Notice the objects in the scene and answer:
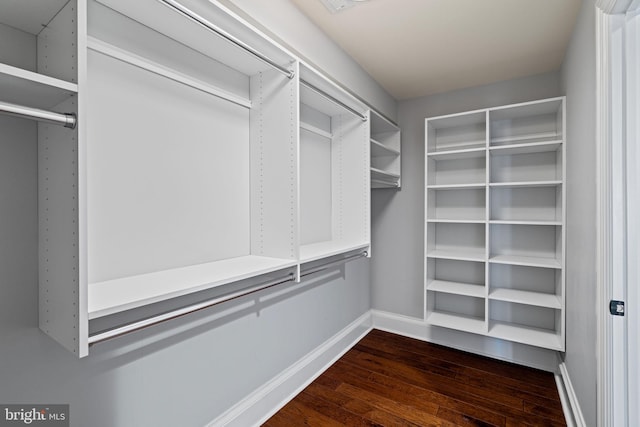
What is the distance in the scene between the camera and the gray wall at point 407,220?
3170mm

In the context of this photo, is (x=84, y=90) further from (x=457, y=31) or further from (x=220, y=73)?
(x=457, y=31)

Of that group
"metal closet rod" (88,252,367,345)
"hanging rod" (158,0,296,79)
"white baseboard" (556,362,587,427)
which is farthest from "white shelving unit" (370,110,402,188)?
"white baseboard" (556,362,587,427)

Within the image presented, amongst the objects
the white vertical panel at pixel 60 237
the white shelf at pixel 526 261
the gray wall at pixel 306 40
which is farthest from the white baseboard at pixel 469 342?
the white vertical panel at pixel 60 237

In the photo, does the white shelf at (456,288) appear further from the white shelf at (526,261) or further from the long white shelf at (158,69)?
the long white shelf at (158,69)

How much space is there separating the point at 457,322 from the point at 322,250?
1621 mm

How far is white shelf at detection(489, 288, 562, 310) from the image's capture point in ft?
7.83

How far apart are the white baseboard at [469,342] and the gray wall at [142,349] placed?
1.27 metres

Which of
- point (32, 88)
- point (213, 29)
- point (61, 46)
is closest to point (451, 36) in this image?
point (213, 29)

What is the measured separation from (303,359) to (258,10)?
7.31 ft

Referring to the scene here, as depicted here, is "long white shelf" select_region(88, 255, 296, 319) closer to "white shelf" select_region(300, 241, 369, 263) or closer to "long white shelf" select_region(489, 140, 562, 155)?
"white shelf" select_region(300, 241, 369, 263)

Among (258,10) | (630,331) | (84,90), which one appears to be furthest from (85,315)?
(630,331)

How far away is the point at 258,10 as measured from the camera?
1588mm

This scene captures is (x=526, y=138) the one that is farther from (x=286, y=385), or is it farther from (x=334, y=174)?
(x=286, y=385)

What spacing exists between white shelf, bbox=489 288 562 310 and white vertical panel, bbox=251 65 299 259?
1.95m
